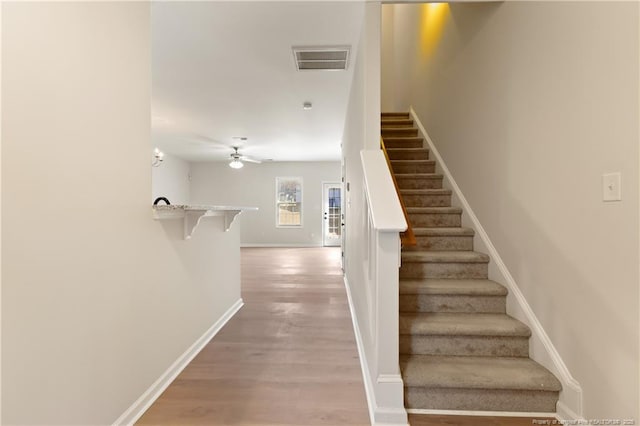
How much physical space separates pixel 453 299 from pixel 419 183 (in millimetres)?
1514

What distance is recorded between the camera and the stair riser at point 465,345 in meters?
1.88

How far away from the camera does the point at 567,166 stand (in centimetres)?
161

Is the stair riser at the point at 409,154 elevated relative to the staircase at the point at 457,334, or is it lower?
elevated

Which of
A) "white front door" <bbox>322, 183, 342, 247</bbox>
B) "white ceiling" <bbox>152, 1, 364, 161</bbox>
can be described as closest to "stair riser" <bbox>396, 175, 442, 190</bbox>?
"white ceiling" <bbox>152, 1, 364, 161</bbox>

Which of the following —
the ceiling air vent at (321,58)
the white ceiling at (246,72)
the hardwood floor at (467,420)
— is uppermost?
the white ceiling at (246,72)

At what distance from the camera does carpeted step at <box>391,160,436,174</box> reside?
3477 mm

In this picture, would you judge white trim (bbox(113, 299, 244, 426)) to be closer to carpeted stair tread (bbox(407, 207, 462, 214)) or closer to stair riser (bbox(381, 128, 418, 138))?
carpeted stair tread (bbox(407, 207, 462, 214))

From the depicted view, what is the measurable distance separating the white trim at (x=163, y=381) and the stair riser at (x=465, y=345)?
152 cm

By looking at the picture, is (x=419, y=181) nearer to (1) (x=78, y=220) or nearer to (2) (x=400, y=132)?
(2) (x=400, y=132)

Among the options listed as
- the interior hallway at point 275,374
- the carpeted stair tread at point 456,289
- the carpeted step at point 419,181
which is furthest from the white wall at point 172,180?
the carpeted stair tread at point 456,289

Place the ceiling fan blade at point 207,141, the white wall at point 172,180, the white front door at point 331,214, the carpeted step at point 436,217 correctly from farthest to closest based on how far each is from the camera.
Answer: the white front door at point 331,214 → the white wall at point 172,180 → the ceiling fan blade at point 207,141 → the carpeted step at point 436,217

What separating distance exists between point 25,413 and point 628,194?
8.21 ft

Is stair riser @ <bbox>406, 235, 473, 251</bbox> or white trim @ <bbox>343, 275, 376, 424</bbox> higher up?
stair riser @ <bbox>406, 235, 473, 251</bbox>

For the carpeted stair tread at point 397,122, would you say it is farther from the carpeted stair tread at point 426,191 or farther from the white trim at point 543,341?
the white trim at point 543,341
